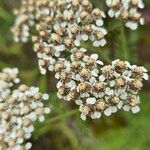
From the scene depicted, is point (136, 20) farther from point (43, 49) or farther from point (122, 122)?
point (122, 122)

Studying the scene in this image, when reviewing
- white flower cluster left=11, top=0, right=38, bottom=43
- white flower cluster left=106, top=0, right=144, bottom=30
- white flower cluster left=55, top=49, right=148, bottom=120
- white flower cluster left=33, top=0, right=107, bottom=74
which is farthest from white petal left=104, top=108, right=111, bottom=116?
white flower cluster left=11, top=0, right=38, bottom=43

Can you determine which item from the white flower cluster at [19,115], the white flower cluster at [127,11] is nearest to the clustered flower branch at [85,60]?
the white flower cluster at [127,11]

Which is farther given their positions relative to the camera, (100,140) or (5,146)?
(100,140)

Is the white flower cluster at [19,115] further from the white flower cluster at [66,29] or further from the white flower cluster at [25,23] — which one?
the white flower cluster at [25,23]

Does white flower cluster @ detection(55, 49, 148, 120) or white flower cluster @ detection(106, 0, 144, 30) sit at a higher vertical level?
white flower cluster @ detection(106, 0, 144, 30)

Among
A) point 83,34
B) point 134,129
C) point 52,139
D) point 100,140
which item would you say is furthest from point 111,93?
point 52,139

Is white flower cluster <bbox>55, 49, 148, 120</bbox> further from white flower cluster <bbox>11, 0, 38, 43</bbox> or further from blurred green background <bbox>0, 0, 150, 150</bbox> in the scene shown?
white flower cluster <bbox>11, 0, 38, 43</bbox>
